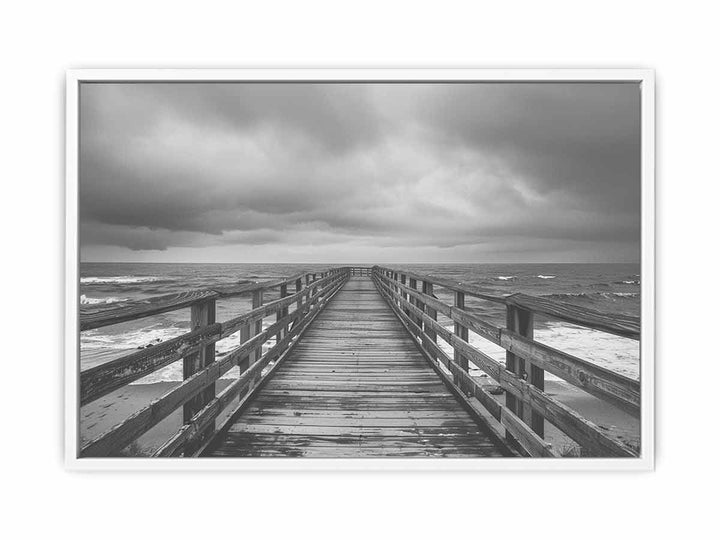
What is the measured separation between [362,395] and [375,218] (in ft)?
4.83

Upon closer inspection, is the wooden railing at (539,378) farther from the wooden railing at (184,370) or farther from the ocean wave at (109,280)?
the ocean wave at (109,280)

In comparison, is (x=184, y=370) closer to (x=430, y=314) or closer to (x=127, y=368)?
(x=127, y=368)

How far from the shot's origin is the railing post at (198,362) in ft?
6.65

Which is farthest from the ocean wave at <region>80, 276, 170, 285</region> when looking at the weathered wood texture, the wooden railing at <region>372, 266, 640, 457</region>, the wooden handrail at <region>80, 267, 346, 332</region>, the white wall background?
the wooden railing at <region>372, 266, 640, 457</region>

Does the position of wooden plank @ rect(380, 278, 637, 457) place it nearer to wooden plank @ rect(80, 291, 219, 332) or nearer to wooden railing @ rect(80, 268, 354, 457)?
wooden railing @ rect(80, 268, 354, 457)

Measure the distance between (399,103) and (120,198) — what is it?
67.9 inches

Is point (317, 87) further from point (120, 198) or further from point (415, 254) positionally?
point (415, 254)

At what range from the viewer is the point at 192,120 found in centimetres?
256

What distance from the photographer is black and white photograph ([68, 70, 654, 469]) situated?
1.93 meters

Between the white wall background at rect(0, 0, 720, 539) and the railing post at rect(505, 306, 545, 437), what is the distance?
44cm

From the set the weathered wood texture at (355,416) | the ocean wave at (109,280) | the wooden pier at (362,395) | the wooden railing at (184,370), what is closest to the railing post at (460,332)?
the wooden pier at (362,395)
